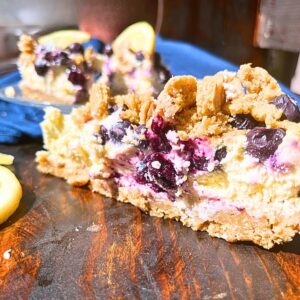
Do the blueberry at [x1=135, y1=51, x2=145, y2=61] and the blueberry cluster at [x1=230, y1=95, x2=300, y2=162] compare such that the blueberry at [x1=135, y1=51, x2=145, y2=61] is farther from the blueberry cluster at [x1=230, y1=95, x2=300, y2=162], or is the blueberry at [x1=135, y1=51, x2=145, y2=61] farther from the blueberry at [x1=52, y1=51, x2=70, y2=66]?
the blueberry cluster at [x1=230, y1=95, x2=300, y2=162]

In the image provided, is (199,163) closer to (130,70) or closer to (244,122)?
(244,122)

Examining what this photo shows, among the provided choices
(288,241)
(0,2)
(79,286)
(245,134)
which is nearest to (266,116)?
(245,134)

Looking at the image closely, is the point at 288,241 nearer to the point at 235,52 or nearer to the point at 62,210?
the point at 62,210

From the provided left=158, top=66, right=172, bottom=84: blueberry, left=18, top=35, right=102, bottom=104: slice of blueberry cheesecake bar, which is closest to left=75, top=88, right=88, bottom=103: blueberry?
left=18, top=35, right=102, bottom=104: slice of blueberry cheesecake bar

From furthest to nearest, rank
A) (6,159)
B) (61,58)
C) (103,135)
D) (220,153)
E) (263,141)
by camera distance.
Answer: (61,58) → (6,159) → (103,135) → (220,153) → (263,141)

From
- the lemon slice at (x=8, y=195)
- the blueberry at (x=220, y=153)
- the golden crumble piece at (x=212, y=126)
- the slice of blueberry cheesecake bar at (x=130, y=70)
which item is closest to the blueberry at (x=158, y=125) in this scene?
the golden crumble piece at (x=212, y=126)

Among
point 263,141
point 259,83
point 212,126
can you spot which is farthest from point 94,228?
point 259,83

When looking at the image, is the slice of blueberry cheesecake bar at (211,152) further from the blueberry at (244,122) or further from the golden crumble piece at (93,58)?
the golden crumble piece at (93,58)

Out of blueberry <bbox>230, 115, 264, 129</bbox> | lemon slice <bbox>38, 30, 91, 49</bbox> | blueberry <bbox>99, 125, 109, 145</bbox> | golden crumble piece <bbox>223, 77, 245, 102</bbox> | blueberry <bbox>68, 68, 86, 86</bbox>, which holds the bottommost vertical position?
blueberry <bbox>68, 68, 86, 86</bbox>
